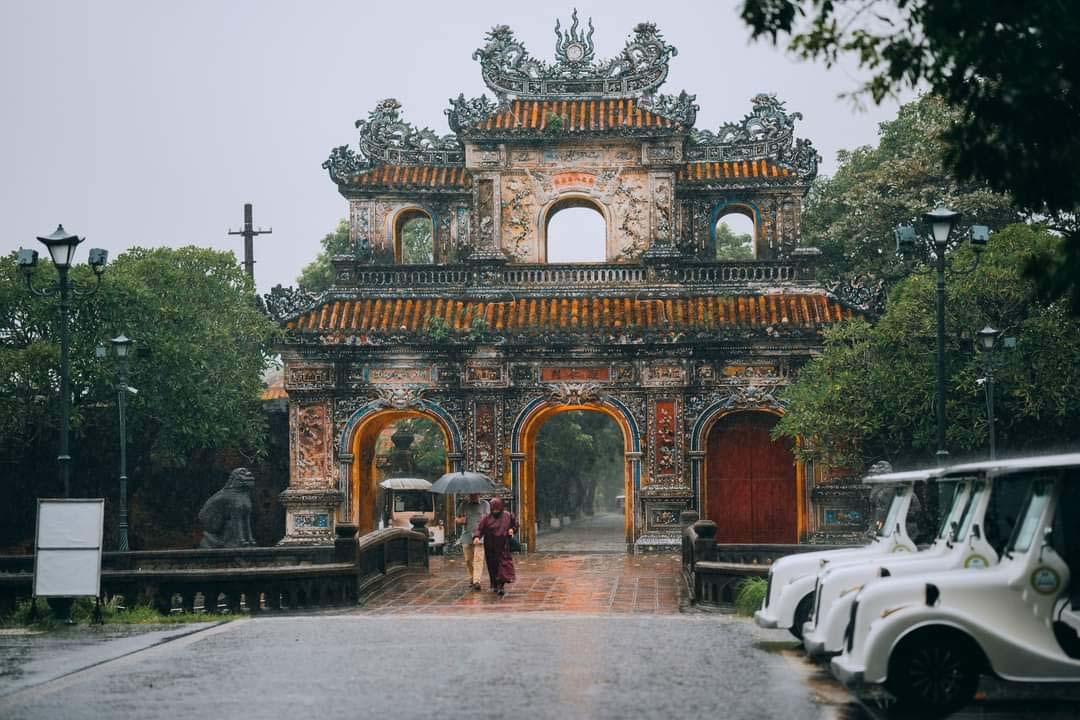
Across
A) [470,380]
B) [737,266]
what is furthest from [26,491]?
[737,266]

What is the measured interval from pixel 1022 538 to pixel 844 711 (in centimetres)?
193

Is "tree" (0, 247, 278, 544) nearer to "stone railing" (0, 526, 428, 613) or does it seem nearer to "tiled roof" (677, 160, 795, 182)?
"tiled roof" (677, 160, 795, 182)

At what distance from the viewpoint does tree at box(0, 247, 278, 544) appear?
120 feet

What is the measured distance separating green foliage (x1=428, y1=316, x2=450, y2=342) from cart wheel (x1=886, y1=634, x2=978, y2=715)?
951 inches

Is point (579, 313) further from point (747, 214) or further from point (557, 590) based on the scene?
point (557, 590)

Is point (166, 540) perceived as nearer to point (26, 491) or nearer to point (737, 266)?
point (26, 491)

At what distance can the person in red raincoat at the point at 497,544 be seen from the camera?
23.3 metres

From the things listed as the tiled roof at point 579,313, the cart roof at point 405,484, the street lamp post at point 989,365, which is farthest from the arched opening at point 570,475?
the street lamp post at point 989,365

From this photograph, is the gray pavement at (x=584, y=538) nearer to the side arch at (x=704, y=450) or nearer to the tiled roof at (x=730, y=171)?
the side arch at (x=704, y=450)

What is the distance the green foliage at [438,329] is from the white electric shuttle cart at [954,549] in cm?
2173

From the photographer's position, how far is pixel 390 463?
156 feet

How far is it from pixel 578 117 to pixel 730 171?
4.06 meters

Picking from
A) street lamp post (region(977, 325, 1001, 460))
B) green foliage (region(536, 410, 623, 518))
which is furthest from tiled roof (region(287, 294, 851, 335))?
green foliage (region(536, 410, 623, 518))

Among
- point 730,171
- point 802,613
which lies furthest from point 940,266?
point 730,171
